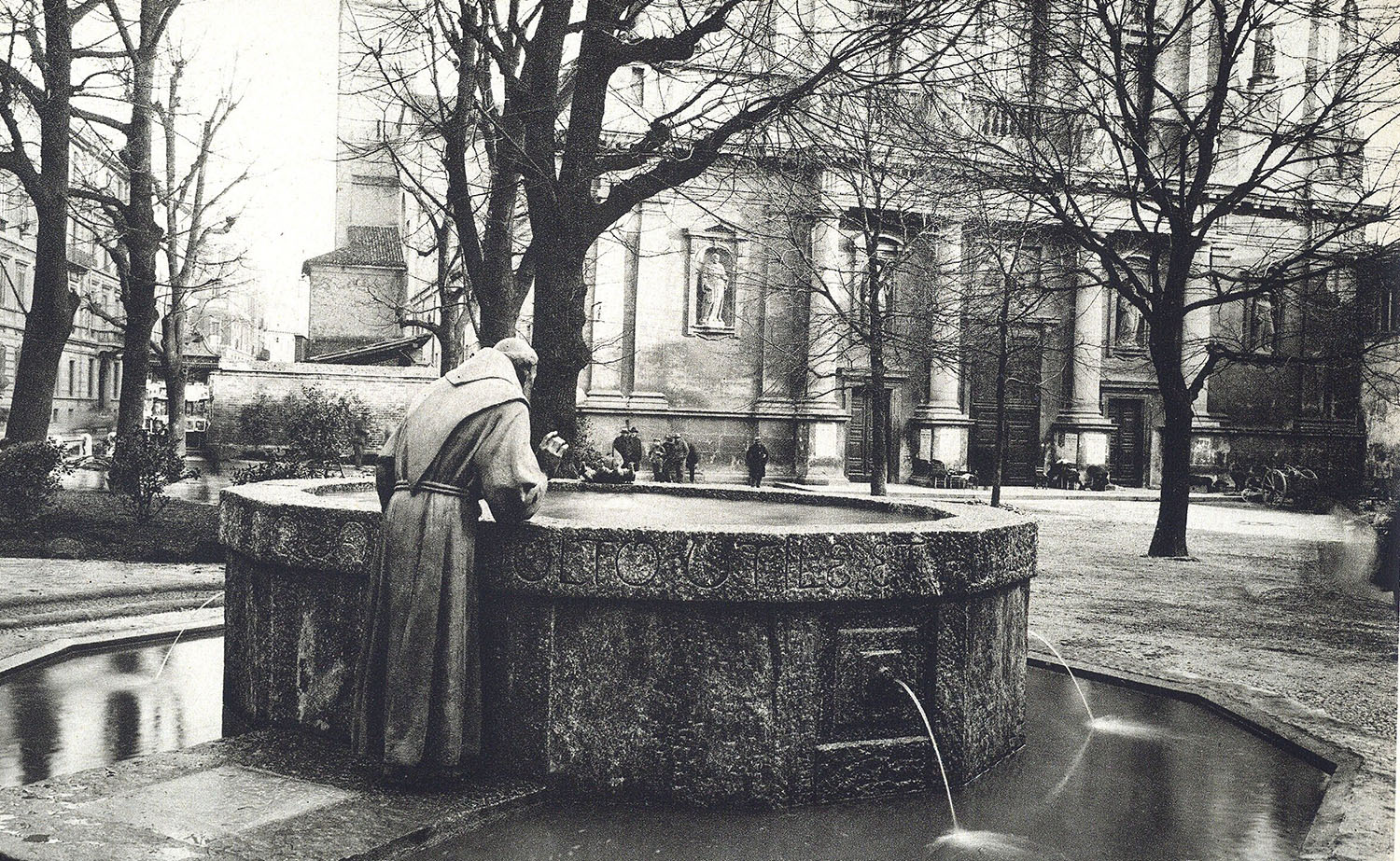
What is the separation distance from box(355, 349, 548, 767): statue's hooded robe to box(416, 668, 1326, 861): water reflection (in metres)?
0.43

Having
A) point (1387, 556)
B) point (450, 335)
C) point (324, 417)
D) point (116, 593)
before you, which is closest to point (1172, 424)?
point (1387, 556)

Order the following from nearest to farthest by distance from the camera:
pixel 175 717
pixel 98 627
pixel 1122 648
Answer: pixel 175 717
pixel 98 627
pixel 1122 648

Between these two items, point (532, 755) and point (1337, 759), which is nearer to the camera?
point (532, 755)

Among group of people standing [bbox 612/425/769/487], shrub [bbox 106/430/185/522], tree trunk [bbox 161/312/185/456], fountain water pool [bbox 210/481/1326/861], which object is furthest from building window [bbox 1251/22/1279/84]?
tree trunk [bbox 161/312/185/456]

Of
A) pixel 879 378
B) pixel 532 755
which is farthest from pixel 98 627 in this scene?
pixel 879 378

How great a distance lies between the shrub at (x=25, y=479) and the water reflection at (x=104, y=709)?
7113mm

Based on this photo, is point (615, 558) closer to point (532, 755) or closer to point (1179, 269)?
point (532, 755)

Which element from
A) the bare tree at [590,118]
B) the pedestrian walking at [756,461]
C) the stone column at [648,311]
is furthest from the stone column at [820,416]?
the bare tree at [590,118]

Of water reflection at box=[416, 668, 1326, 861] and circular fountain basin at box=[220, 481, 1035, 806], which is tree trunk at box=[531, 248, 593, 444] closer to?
circular fountain basin at box=[220, 481, 1035, 806]

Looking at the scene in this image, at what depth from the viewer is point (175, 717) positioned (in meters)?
5.18

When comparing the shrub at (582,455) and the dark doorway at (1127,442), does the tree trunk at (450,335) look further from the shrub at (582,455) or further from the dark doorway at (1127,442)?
the dark doorway at (1127,442)

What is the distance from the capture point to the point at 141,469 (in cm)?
1350

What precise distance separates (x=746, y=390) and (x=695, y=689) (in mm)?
24652

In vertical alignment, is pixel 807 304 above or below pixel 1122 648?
above
